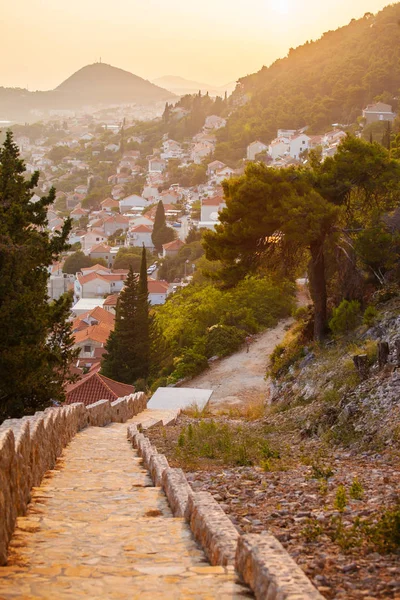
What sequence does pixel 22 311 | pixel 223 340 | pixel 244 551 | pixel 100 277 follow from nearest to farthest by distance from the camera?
pixel 244 551
pixel 22 311
pixel 223 340
pixel 100 277

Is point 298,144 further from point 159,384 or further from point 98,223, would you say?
point 159,384

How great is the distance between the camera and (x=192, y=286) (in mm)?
42562

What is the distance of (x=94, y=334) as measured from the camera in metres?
46.9

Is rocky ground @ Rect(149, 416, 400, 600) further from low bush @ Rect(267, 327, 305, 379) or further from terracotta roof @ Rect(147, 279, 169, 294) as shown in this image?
terracotta roof @ Rect(147, 279, 169, 294)

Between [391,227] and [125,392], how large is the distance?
31.3ft

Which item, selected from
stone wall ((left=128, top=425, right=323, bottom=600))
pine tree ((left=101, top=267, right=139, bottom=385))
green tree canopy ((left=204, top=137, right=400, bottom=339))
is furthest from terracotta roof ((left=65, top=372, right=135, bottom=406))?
stone wall ((left=128, top=425, right=323, bottom=600))

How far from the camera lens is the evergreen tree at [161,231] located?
75906mm

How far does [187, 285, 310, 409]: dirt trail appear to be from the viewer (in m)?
19.7

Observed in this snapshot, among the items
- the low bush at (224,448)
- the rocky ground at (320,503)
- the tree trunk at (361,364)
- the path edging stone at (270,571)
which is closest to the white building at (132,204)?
the tree trunk at (361,364)

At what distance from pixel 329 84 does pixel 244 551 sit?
3933 inches

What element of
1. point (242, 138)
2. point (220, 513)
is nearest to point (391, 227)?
point (220, 513)

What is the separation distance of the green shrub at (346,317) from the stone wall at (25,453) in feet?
19.5

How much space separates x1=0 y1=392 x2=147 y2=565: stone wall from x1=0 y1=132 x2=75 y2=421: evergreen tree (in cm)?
119

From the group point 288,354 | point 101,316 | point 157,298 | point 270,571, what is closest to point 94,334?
point 101,316
